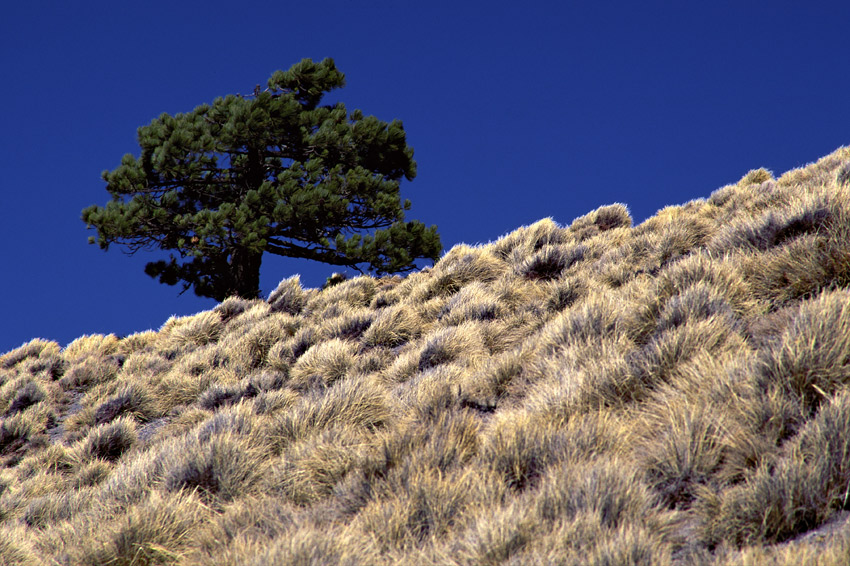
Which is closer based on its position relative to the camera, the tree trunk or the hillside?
the hillside

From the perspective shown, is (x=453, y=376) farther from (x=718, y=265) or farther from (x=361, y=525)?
(x=718, y=265)

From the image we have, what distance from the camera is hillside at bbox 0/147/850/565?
2900 millimetres

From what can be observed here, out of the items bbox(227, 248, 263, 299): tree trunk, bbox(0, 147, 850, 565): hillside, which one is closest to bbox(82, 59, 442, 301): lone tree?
bbox(227, 248, 263, 299): tree trunk

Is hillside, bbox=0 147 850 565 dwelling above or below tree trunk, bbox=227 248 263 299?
below

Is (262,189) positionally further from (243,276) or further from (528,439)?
(528,439)

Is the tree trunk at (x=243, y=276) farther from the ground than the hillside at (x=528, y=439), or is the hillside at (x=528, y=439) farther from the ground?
the tree trunk at (x=243, y=276)

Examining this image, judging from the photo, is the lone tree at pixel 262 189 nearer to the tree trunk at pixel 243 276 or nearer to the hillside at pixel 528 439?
the tree trunk at pixel 243 276

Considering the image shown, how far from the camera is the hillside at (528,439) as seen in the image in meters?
2.90

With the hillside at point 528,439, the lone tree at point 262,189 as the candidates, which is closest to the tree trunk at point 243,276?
the lone tree at point 262,189

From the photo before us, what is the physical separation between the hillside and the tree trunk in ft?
38.2

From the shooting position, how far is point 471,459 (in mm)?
3941

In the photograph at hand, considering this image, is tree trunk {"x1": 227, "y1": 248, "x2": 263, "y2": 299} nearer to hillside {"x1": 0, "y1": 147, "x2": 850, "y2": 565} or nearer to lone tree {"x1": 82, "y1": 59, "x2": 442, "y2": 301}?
lone tree {"x1": 82, "y1": 59, "x2": 442, "y2": 301}

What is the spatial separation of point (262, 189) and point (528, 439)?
16.3 metres

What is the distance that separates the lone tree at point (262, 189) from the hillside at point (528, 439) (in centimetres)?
1041
